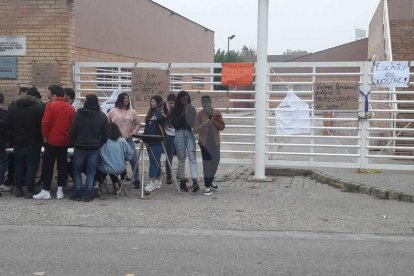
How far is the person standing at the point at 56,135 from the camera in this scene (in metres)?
8.70

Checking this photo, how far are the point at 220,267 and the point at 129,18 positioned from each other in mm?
16882

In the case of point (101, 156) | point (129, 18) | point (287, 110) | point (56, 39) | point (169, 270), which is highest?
point (129, 18)

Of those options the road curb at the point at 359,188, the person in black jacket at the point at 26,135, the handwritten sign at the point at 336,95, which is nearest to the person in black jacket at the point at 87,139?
the person in black jacket at the point at 26,135

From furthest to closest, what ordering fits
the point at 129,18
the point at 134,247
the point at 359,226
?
the point at 129,18
the point at 359,226
the point at 134,247

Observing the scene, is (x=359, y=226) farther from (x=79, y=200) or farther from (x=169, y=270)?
(x=79, y=200)

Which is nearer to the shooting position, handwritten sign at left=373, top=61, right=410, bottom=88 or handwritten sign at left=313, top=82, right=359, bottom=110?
handwritten sign at left=373, top=61, right=410, bottom=88

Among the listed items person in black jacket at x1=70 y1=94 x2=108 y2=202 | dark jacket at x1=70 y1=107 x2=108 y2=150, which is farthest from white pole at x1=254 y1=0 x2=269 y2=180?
dark jacket at x1=70 y1=107 x2=108 y2=150

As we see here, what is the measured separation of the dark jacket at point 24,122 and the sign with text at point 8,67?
250 centimetres

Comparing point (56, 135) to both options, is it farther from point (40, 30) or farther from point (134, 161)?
point (40, 30)

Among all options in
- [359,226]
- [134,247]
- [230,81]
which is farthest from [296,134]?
[134,247]

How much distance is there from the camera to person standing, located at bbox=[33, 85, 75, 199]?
870 cm

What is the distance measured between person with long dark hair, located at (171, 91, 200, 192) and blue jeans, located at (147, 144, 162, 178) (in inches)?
13.0

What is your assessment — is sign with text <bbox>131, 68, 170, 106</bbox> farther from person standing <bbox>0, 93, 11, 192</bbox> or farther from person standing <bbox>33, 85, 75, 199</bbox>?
person standing <bbox>0, 93, 11, 192</bbox>

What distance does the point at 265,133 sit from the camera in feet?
34.7
